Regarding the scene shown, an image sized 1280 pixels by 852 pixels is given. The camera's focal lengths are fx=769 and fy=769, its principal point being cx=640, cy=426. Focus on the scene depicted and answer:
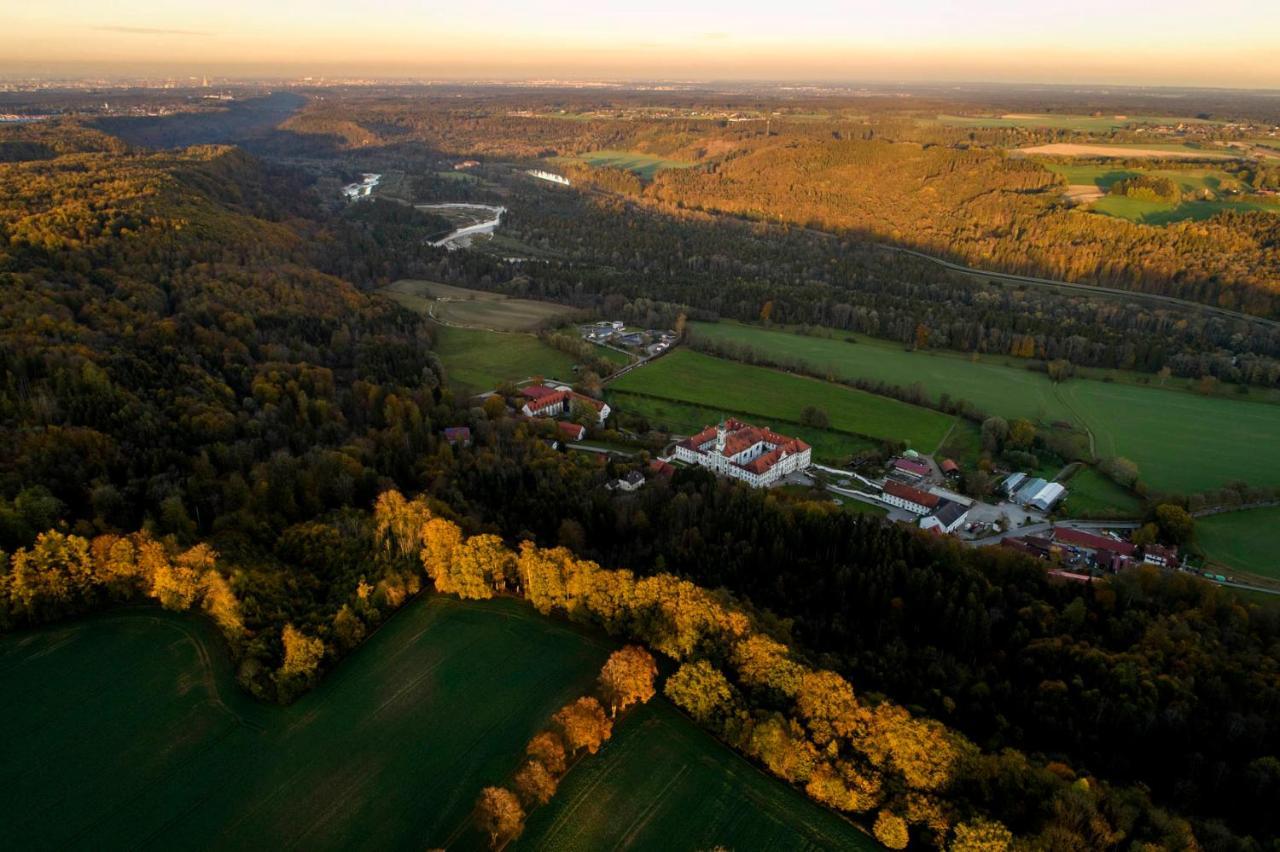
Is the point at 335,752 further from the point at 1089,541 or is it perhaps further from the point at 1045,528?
the point at 1045,528

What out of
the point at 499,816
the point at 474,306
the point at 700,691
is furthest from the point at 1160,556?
the point at 474,306

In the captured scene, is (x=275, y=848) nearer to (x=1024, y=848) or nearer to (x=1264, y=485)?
(x=1024, y=848)

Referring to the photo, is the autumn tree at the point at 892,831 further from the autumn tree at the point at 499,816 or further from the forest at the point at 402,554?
the autumn tree at the point at 499,816

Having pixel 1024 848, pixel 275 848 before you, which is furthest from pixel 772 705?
pixel 275 848

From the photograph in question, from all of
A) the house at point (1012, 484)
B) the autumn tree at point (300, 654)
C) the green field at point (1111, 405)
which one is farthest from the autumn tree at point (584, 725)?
the green field at point (1111, 405)

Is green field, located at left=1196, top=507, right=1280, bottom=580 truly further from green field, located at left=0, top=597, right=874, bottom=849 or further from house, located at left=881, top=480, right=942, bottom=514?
green field, located at left=0, top=597, right=874, bottom=849
